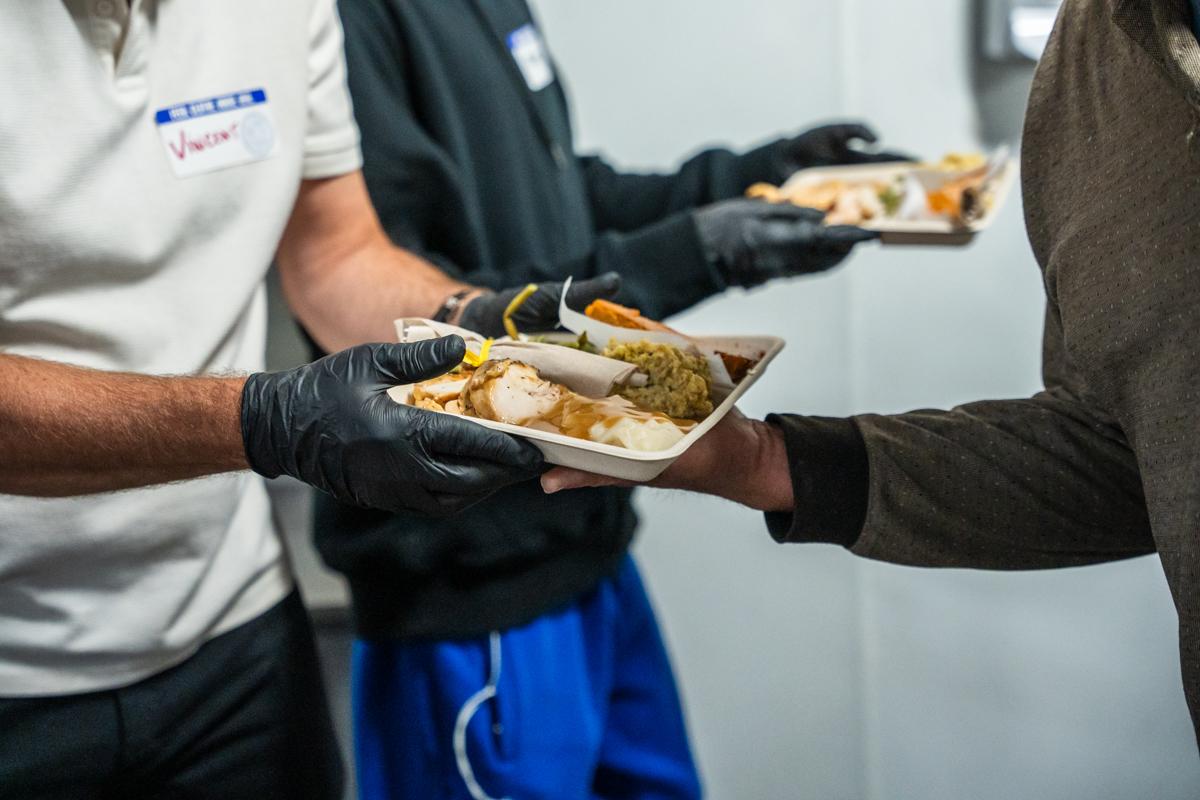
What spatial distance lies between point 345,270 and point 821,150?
920 mm

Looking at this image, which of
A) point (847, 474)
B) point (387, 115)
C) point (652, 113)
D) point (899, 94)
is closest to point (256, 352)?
point (387, 115)

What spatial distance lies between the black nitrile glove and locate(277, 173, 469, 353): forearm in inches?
14.2

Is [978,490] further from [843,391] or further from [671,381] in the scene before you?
[843,391]

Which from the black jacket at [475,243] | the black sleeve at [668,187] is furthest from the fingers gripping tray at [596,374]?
the black sleeve at [668,187]

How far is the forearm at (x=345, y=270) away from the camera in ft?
3.81

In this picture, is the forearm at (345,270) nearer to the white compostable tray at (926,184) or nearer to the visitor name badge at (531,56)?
the visitor name badge at (531,56)

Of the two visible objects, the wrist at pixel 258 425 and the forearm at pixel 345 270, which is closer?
the wrist at pixel 258 425

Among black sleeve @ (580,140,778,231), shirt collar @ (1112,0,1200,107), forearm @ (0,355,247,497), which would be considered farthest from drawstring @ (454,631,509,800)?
shirt collar @ (1112,0,1200,107)

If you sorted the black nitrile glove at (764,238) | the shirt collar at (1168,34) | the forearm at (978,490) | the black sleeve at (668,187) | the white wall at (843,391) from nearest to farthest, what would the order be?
the shirt collar at (1168,34) < the forearm at (978,490) < the black nitrile glove at (764,238) < the black sleeve at (668,187) < the white wall at (843,391)

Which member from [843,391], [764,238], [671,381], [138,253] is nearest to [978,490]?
[671,381]

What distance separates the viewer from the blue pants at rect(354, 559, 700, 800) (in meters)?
1.28

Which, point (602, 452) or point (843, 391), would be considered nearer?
point (602, 452)

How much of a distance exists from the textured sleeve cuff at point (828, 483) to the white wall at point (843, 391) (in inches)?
38.9

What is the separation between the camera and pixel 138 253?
968 mm
